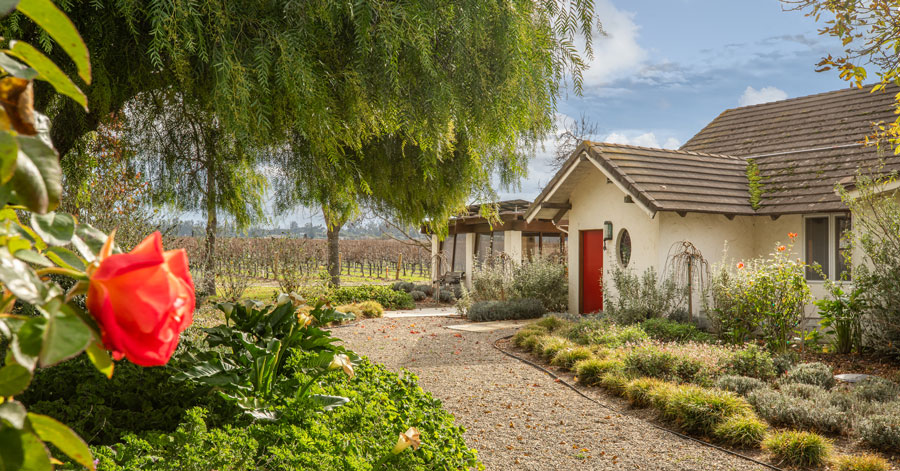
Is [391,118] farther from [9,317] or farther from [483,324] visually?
[483,324]

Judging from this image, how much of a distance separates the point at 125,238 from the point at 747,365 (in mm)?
8487

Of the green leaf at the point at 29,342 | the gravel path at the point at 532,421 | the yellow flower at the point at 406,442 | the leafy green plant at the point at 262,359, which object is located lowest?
the gravel path at the point at 532,421

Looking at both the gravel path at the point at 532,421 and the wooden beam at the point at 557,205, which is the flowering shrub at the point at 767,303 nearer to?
the gravel path at the point at 532,421

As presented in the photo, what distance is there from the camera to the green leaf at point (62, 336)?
19.8 inches

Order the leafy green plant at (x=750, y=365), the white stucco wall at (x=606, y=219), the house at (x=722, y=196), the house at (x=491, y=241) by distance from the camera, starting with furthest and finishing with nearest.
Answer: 1. the house at (x=491, y=241)
2. the white stucco wall at (x=606, y=219)
3. the house at (x=722, y=196)
4. the leafy green plant at (x=750, y=365)

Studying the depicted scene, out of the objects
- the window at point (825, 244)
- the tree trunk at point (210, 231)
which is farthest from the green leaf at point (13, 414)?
the window at point (825, 244)

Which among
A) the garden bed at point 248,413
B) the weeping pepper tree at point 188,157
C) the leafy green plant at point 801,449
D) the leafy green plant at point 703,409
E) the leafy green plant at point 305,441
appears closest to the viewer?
the leafy green plant at point 305,441

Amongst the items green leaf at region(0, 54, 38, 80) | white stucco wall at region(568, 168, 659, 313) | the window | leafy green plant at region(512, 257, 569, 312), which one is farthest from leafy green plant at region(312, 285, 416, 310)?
green leaf at region(0, 54, 38, 80)

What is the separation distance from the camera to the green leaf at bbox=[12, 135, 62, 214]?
543 millimetres

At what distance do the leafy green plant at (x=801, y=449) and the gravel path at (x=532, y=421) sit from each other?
27 cm

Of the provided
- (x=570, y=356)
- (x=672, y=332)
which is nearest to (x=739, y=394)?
(x=570, y=356)

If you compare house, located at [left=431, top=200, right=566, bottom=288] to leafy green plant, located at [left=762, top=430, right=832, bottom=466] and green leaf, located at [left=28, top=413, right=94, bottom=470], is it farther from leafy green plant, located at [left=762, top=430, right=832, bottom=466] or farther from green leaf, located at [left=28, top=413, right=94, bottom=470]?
green leaf, located at [left=28, top=413, right=94, bottom=470]

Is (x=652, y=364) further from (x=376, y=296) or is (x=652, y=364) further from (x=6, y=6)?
(x=376, y=296)

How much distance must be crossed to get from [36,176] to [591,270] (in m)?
14.4
